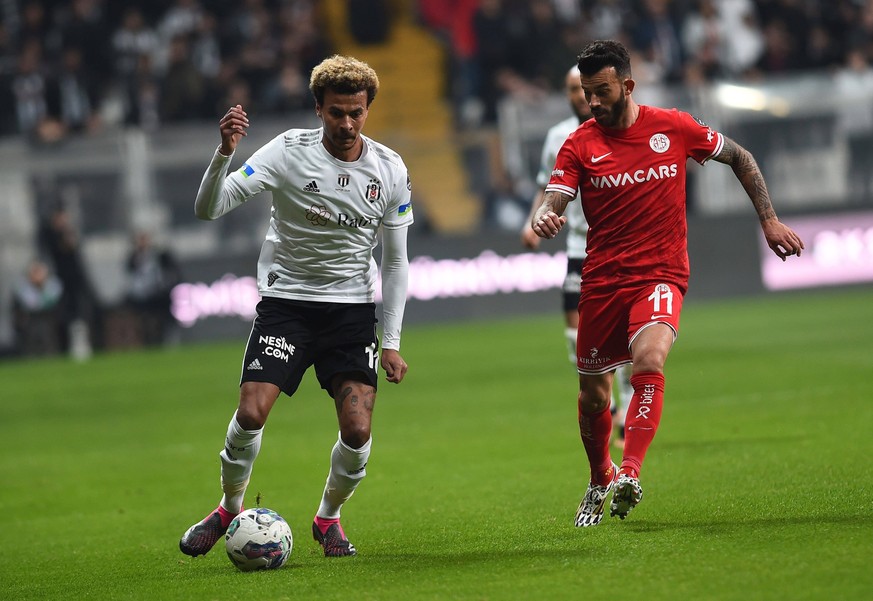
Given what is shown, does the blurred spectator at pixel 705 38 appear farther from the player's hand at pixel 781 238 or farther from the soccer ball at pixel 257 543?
the soccer ball at pixel 257 543

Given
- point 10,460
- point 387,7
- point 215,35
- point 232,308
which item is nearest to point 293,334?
point 10,460

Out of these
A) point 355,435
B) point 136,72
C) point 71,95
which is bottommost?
point 355,435

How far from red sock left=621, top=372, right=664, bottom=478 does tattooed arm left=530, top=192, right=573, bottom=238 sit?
841 millimetres

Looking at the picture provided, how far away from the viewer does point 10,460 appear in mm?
11711

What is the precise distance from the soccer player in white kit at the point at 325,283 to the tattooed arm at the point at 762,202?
1.67 m

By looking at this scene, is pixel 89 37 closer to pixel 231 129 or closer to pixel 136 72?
pixel 136 72

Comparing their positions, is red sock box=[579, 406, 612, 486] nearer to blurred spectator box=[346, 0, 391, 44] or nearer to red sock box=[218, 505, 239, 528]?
red sock box=[218, 505, 239, 528]

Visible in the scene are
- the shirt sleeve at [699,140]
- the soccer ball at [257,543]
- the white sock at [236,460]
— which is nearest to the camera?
the soccer ball at [257,543]

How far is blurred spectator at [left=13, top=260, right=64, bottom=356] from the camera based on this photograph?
69.6 feet

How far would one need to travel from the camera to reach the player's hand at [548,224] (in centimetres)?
643

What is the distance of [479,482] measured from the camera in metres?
8.80

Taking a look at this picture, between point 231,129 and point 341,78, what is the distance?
22.0 inches

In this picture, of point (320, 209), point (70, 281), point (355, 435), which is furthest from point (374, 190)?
point (70, 281)

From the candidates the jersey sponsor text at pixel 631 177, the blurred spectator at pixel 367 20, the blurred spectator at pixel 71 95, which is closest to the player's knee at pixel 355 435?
the jersey sponsor text at pixel 631 177
